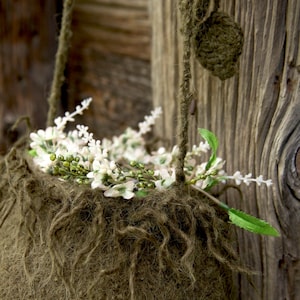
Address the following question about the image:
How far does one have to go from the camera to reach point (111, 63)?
2.57 meters

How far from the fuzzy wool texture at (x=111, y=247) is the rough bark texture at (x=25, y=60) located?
105cm

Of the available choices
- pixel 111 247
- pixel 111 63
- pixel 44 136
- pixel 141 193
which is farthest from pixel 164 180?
pixel 111 63

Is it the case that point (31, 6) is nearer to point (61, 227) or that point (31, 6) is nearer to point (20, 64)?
point (20, 64)

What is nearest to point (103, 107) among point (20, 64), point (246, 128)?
point (20, 64)

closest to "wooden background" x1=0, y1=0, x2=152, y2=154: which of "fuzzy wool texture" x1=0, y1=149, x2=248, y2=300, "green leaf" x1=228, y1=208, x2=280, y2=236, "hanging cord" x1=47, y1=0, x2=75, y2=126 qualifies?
"hanging cord" x1=47, y1=0, x2=75, y2=126

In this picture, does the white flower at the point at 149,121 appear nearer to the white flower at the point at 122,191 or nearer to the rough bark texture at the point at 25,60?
the white flower at the point at 122,191

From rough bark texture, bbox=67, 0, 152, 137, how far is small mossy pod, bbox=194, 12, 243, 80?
1067mm

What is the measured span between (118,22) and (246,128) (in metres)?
1.27

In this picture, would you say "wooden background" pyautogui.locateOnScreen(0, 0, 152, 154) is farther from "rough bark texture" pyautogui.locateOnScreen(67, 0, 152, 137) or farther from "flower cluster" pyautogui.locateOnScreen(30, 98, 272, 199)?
"flower cluster" pyautogui.locateOnScreen(30, 98, 272, 199)

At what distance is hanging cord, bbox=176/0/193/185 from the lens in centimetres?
116

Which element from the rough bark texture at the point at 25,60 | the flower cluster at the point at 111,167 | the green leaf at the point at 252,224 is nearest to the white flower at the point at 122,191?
the flower cluster at the point at 111,167

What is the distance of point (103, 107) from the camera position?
8.65ft

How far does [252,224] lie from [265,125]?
0.67 feet

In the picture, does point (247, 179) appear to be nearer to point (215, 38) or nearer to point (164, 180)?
point (164, 180)
